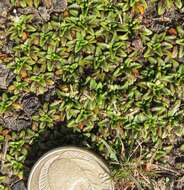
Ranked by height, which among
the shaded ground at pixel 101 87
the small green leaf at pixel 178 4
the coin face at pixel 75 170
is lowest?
the coin face at pixel 75 170

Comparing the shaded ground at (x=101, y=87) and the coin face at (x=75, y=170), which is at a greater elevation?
the shaded ground at (x=101, y=87)

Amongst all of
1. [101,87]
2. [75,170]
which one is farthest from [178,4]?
[75,170]

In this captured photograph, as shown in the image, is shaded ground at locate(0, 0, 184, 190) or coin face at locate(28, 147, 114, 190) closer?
coin face at locate(28, 147, 114, 190)

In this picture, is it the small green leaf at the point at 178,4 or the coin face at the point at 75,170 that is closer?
the coin face at the point at 75,170

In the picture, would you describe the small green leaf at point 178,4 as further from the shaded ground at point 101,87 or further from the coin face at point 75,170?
the coin face at point 75,170

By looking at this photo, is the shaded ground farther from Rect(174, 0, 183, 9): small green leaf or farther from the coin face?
the coin face

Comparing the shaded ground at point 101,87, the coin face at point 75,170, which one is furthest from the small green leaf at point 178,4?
the coin face at point 75,170

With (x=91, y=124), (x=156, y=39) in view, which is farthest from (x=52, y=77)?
(x=156, y=39)

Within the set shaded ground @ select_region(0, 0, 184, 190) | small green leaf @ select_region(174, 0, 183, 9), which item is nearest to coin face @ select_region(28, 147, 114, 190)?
shaded ground @ select_region(0, 0, 184, 190)
